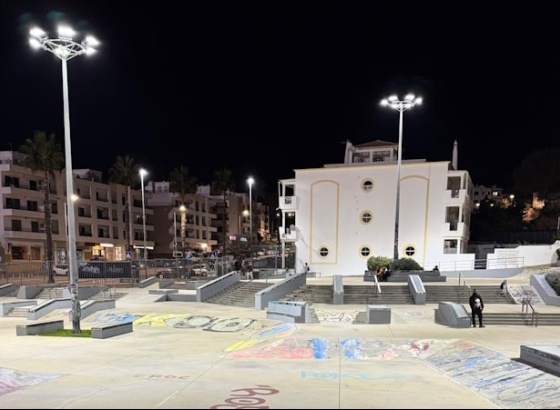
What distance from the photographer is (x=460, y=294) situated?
2298cm

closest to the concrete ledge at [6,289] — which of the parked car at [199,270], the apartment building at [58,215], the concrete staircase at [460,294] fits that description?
the parked car at [199,270]

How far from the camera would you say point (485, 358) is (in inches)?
391

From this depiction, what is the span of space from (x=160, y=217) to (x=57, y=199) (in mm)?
23212

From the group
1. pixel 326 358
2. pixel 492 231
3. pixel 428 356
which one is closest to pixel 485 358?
pixel 428 356

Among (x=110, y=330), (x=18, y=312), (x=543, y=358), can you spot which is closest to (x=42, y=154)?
(x=18, y=312)

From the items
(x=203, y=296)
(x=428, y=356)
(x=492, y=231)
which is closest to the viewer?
(x=428, y=356)

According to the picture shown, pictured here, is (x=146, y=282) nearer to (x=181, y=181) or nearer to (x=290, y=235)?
(x=290, y=235)

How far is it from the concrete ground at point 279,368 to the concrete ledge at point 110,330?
354 mm

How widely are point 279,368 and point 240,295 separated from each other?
17.0 metres

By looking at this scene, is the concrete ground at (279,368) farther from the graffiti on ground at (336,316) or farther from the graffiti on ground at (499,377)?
the graffiti on ground at (336,316)

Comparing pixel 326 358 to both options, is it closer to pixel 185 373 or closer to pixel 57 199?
pixel 185 373

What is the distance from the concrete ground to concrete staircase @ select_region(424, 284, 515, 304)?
631 cm

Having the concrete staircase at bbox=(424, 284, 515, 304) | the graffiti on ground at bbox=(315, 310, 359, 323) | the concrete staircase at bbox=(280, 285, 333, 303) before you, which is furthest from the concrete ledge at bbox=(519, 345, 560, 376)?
the concrete staircase at bbox=(280, 285, 333, 303)

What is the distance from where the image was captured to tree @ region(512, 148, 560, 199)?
53188mm
